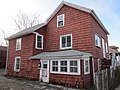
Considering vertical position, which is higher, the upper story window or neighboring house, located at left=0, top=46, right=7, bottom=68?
the upper story window

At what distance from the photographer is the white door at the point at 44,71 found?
42.4 ft

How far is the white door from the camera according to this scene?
12.9 m

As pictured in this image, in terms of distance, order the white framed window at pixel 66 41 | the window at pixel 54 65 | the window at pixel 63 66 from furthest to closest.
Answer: the white framed window at pixel 66 41 → the window at pixel 54 65 → the window at pixel 63 66

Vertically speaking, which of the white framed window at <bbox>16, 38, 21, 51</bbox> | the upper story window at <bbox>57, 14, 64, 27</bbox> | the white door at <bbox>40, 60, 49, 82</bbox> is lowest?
the white door at <bbox>40, 60, 49, 82</bbox>

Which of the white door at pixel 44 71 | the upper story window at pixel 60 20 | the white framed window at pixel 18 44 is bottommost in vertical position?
the white door at pixel 44 71

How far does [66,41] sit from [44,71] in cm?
411

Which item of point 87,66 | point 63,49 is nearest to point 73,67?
point 87,66

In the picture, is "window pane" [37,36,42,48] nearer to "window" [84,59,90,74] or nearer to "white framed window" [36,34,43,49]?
"white framed window" [36,34,43,49]

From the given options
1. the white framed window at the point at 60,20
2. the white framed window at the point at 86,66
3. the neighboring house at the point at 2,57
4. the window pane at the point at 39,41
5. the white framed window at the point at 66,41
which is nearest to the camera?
the white framed window at the point at 86,66

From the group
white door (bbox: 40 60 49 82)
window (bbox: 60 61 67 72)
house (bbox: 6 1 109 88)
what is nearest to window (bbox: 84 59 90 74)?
house (bbox: 6 1 109 88)

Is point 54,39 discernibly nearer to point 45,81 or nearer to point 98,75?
point 45,81

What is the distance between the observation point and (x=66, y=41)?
14250 millimetres

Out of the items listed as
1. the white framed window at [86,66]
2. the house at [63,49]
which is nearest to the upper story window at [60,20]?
the house at [63,49]

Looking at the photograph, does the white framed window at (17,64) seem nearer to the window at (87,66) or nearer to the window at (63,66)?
the window at (63,66)
